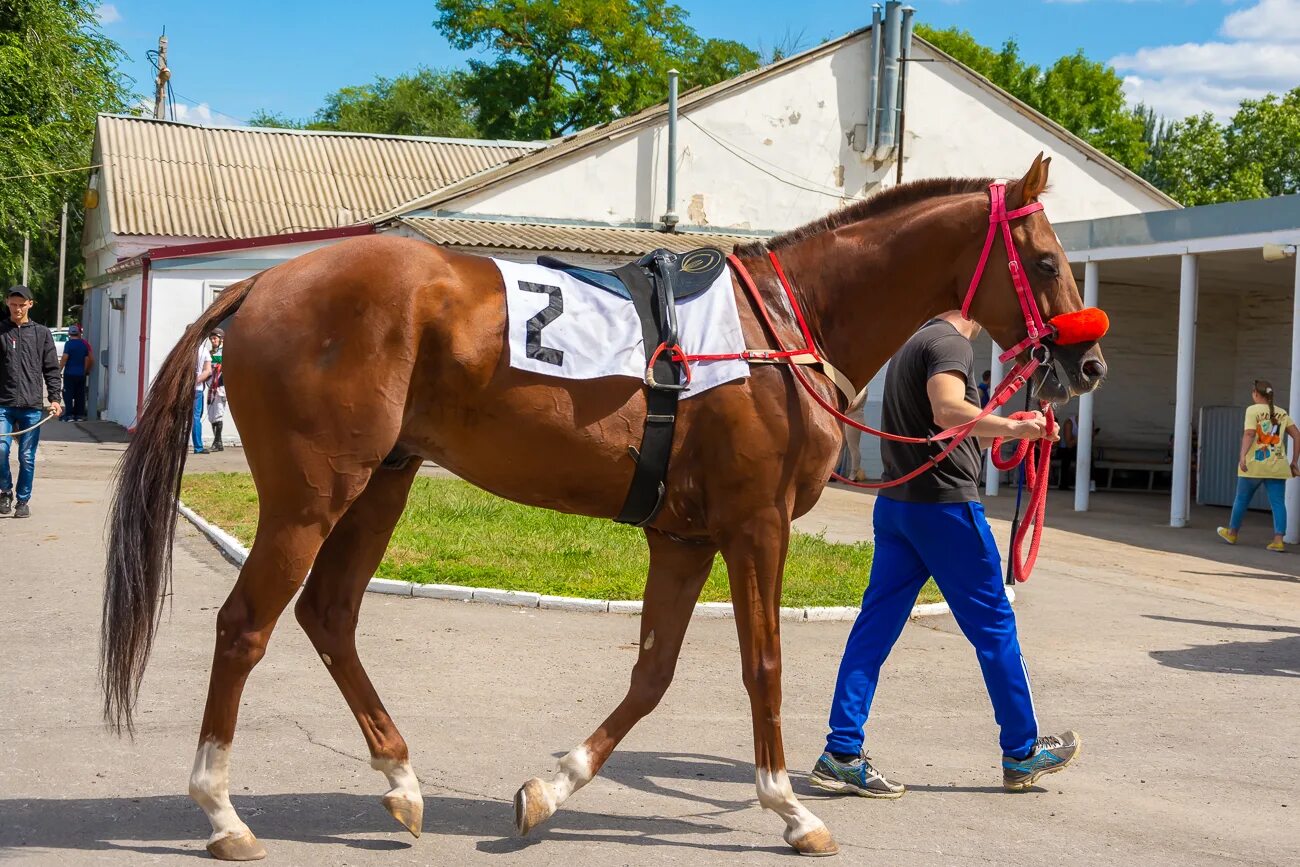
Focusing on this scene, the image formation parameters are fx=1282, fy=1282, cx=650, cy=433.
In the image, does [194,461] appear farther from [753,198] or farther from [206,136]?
[206,136]

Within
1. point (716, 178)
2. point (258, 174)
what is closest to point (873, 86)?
point (716, 178)

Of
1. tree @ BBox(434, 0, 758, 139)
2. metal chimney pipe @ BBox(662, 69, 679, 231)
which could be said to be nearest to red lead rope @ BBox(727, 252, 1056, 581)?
metal chimney pipe @ BBox(662, 69, 679, 231)

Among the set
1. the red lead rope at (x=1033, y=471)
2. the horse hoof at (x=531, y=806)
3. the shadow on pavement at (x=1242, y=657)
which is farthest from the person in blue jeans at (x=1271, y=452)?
the horse hoof at (x=531, y=806)

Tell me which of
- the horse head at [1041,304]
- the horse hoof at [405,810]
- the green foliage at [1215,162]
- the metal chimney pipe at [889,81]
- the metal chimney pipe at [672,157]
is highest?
the green foliage at [1215,162]

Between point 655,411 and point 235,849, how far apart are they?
6.44 ft

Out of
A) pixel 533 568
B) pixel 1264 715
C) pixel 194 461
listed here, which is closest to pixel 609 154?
pixel 194 461

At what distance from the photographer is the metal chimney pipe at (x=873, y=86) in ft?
80.0

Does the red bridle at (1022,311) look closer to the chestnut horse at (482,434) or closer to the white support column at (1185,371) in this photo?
the chestnut horse at (482,434)

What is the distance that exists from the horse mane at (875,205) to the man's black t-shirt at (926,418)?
63cm

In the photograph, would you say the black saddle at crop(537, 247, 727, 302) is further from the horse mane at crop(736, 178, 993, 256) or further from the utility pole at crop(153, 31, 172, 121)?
the utility pole at crop(153, 31, 172, 121)

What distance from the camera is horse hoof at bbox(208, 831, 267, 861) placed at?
4.11m

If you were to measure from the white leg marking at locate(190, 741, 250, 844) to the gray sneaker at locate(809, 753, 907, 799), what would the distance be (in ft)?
7.59

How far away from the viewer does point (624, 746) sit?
228 inches

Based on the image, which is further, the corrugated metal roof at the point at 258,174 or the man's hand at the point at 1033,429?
the corrugated metal roof at the point at 258,174
